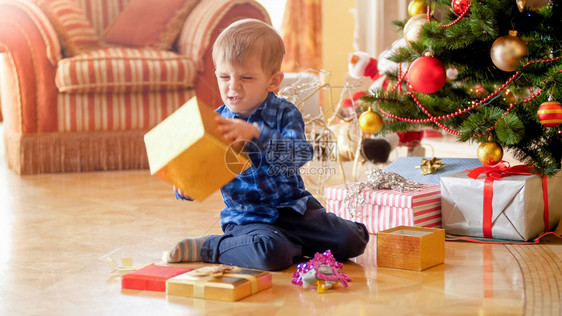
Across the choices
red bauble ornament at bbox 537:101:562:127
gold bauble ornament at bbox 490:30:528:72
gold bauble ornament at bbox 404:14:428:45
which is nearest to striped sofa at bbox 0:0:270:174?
gold bauble ornament at bbox 404:14:428:45

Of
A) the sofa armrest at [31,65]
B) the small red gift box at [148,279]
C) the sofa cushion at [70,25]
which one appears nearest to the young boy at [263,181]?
the small red gift box at [148,279]

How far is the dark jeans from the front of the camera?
1.19 meters

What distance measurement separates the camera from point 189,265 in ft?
3.99

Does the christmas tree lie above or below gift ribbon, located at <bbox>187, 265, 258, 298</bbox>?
above

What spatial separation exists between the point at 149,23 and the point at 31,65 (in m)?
0.57

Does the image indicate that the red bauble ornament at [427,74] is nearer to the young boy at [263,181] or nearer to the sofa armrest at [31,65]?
the young boy at [263,181]

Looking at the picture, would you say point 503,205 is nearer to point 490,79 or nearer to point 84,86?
point 490,79

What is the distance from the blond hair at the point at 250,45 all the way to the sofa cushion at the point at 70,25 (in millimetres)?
1643

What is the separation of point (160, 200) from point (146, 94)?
2.70 ft

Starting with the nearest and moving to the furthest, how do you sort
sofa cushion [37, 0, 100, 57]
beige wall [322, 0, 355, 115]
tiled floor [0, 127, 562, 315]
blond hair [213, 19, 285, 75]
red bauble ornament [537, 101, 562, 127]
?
1. tiled floor [0, 127, 562, 315]
2. blond hair [213, 19, 285, 75]
3. red bauble ornament [537, 101, 562, 127]
4. sofa cushion [37, 0, 100, 57]
5. beige wall [322, 0, 355, 115]

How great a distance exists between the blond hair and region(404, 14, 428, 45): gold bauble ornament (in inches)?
22.8

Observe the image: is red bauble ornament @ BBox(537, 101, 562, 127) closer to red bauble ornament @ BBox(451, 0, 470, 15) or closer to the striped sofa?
red bauble ornament @ BBox(451, 0, 470, 15)

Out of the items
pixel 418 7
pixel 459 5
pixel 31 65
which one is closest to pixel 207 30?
pixel 31 65

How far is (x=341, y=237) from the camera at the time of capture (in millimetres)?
1241
